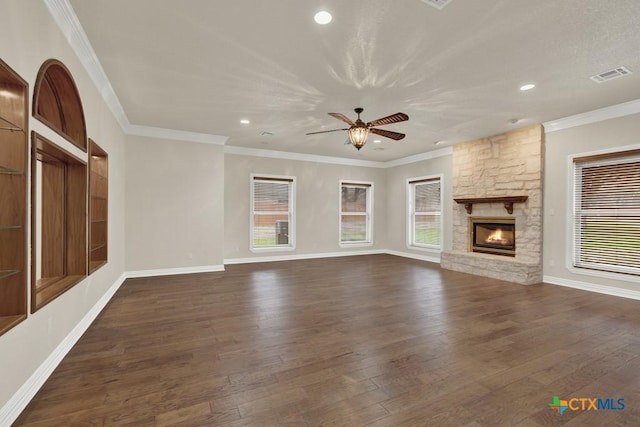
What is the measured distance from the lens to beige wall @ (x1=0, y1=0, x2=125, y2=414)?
178 cm

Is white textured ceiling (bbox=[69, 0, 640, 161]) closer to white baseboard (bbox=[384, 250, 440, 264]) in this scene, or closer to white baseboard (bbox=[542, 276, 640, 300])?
white baseboard (bbox=[542, 276, 640, 300])

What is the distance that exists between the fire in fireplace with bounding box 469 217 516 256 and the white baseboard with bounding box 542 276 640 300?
30.2 inches

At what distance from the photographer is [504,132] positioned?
19.6ft

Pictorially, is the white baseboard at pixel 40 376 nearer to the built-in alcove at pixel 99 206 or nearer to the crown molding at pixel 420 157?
the built-in alcove at pixel 99 206

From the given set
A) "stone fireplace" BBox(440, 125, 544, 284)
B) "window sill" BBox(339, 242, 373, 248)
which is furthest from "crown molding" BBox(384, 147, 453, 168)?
"window sill" BBox(339, 242, 373, 248)

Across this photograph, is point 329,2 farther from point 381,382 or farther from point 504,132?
point 504,132

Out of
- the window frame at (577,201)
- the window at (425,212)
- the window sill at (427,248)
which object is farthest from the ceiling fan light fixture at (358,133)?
the window sill at (427,248)

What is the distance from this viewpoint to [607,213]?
15.6 ft

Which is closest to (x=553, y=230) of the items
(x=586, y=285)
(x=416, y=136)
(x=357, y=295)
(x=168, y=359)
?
(x=586, y=285)

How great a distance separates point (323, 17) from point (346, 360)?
2837 mm

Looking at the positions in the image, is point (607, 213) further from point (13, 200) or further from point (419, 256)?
point (13, 200)

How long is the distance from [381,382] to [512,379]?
98 centimetres

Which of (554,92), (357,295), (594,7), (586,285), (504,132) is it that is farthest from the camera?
(504,132)

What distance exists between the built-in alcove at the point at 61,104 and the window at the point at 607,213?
686 centimetres
